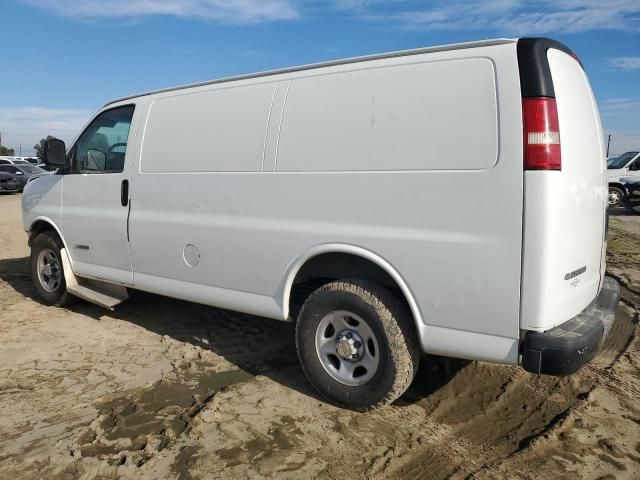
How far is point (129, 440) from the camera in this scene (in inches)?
123

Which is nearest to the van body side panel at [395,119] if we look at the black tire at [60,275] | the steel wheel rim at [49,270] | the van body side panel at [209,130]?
the van body side panel at [209,130]

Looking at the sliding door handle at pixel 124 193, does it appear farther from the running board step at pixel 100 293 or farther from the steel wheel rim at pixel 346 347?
the steel wheel rim at pixel 346 347

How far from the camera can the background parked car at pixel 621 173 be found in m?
17.4

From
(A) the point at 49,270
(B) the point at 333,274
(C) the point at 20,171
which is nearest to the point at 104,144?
(A) the point at 49,270

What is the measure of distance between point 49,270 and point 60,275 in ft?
1.01

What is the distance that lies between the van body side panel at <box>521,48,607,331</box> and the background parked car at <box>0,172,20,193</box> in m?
26.0

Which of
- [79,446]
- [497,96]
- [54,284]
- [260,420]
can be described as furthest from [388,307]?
[54,284]

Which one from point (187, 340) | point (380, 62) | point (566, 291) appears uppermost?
point (380, 62)

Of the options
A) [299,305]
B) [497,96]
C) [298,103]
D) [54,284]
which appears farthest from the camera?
[54,284]

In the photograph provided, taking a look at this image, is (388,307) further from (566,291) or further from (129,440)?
(129,440)

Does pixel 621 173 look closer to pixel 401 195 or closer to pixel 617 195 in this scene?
pixel 617 195

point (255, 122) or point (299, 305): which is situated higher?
point (255, 122)

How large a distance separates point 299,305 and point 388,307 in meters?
0.93

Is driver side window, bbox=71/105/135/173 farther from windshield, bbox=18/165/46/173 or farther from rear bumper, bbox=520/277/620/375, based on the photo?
windshield, bbox=18/165/46/173
